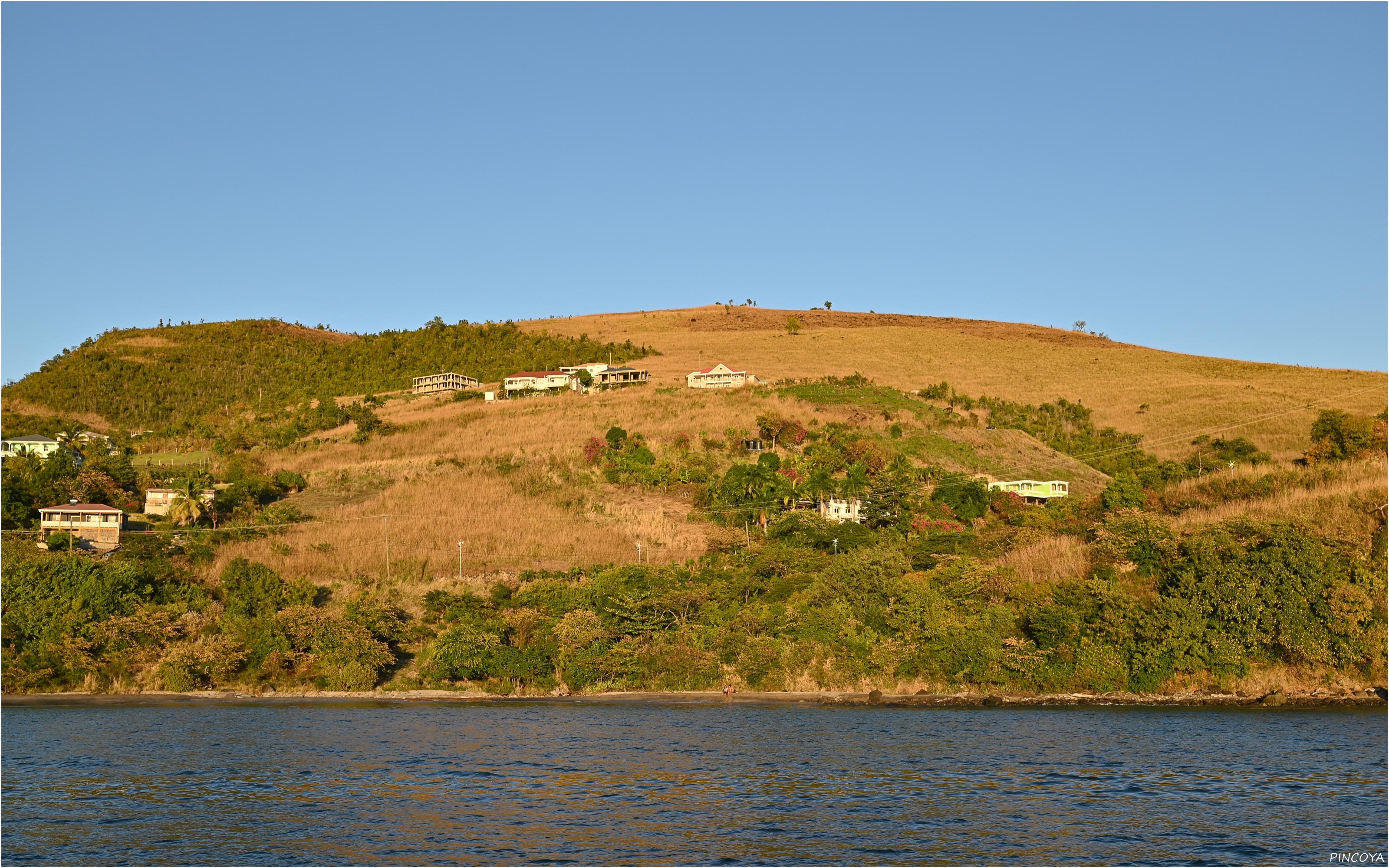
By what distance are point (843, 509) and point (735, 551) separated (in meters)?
11.8

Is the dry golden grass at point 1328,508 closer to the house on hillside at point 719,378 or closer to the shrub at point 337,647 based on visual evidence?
the shrub at point 337,647

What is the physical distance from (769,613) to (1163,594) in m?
21.1

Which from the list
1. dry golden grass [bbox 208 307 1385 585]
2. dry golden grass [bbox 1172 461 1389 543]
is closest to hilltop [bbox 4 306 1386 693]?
dry golden grass [bbox 1172 461 1389 543]

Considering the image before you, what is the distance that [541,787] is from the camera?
38.7m

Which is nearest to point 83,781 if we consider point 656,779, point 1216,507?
point 656,779

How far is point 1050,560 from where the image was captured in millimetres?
71875

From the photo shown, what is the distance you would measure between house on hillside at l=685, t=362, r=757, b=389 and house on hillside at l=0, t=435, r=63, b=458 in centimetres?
6461

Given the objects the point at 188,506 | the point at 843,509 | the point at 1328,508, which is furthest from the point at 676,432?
the point at 1328,508

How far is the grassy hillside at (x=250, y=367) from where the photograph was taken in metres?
156

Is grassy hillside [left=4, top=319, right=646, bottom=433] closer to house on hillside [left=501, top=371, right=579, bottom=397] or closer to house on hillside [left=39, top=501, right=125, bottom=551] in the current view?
house on hillside [left=501, top=371, right=579, bottom=397]

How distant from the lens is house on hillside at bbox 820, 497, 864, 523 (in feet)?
289

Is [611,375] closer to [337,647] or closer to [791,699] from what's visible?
[337,647]

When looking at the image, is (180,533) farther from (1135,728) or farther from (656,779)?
(1135,728)

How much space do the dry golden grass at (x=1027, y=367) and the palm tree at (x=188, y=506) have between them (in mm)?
59515
